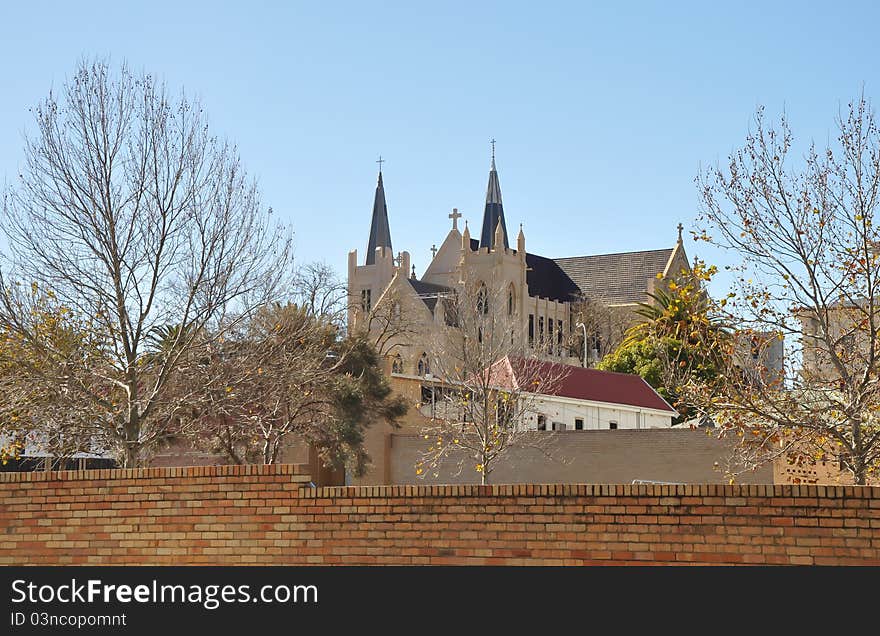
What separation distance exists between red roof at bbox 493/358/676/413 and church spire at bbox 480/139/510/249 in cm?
5928

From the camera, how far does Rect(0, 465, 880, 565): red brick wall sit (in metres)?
11.0

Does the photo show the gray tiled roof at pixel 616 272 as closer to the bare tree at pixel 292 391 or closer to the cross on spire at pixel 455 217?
the cross on spire at pixel 455 217

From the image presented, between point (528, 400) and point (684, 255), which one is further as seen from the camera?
point (684, 255)

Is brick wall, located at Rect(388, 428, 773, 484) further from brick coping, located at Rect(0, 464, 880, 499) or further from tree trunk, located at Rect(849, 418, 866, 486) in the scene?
brick coping, located at Rect(0, 464, 880, 499)

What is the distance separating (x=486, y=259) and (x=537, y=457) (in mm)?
57106

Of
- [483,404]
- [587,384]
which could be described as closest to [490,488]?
[483,404]

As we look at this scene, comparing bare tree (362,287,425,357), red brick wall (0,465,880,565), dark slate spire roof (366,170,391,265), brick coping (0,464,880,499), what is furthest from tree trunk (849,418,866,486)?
dark slate spire roof (366,170,391,265)

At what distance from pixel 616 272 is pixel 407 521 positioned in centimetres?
9891

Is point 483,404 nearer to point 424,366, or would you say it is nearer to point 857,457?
point 424,366

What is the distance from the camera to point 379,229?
119m

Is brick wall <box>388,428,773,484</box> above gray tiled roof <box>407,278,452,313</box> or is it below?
below
